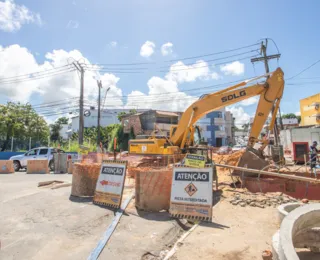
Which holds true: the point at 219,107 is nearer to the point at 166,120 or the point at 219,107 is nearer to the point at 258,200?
the point at 258,200

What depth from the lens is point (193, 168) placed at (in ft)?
20.1

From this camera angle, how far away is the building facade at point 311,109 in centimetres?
3164

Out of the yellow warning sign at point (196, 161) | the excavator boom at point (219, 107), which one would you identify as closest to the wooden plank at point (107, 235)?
the yellow warning sign at point (196, 161)

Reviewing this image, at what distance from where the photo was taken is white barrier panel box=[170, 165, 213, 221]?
18.8 ft

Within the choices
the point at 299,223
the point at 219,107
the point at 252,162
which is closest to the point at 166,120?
the point at 219,107

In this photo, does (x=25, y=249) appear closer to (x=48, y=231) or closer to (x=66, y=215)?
(x=48, y=231)

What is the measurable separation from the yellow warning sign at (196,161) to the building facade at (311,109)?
31410 millimetres

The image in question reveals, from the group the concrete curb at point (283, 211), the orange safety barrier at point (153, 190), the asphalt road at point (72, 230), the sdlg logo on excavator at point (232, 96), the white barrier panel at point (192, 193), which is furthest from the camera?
the sdlg logo on excavator at point (232, 96)

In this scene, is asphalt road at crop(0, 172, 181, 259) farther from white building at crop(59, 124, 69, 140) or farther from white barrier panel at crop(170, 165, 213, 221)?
white building at crop(59, 124, 69, 140)

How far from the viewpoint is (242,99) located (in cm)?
1157

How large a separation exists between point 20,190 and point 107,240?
687 cm

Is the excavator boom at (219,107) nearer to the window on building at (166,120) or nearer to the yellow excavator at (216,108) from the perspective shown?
the yellow excavator at (216,108)

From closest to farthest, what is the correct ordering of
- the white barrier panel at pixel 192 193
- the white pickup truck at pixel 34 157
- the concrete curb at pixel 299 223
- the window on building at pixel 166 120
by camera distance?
the concrete curb at pixel 299 223 < the white barrier panel at pixel 192 193 < the white pickup truck at pixel 34 157 < the window on building at pixel 166 120

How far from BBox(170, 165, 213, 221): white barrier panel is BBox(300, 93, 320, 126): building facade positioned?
31.8 meters
